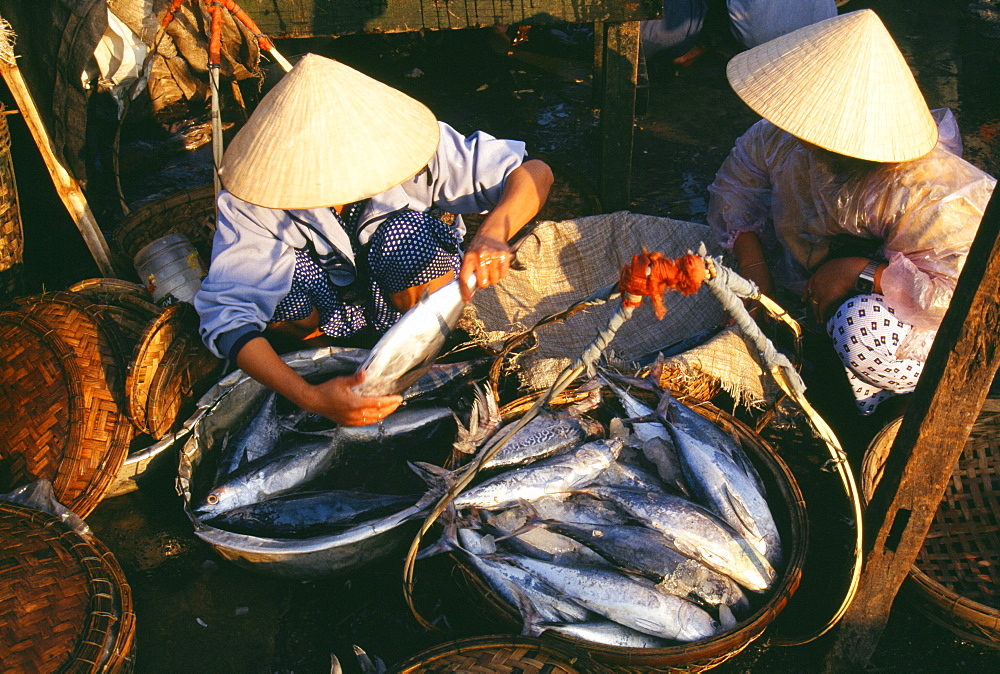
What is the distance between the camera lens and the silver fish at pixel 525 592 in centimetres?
215

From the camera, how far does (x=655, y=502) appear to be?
2398 mm

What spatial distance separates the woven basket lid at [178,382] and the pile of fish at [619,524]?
1172 millimetres

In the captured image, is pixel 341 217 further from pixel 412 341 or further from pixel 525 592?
pixel 525 592

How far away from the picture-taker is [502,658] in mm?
1848

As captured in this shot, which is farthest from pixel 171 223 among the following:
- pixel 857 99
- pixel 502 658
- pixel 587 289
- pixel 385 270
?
pixel 857 99

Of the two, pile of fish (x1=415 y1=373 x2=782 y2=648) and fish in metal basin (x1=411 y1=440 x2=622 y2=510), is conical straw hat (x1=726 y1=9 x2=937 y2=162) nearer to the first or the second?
pile of fish (x1=415 y1=373 x2=782 y2=648)

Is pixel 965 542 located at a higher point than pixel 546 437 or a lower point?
lower

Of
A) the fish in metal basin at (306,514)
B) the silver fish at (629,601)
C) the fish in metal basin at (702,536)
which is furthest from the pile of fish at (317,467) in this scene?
the fish in metal basin at (702,536)

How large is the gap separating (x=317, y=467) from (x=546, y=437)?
100 centimetres

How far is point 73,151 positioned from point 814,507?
12.4ft

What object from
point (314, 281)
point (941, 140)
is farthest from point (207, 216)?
point (941, 140)

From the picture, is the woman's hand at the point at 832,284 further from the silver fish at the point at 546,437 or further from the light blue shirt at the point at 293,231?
the light blue shirt at the point at 293,231

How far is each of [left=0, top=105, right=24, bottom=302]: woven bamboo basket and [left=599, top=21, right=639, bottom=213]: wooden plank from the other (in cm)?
301

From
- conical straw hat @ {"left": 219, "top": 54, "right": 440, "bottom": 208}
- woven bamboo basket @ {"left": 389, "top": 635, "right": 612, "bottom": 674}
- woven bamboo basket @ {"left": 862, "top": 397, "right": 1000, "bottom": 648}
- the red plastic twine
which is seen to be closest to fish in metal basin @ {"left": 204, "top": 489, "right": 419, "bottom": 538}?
woven bamboo basket @ {"left": 389, "top": 635, "right": 612, "bottom": 674}
